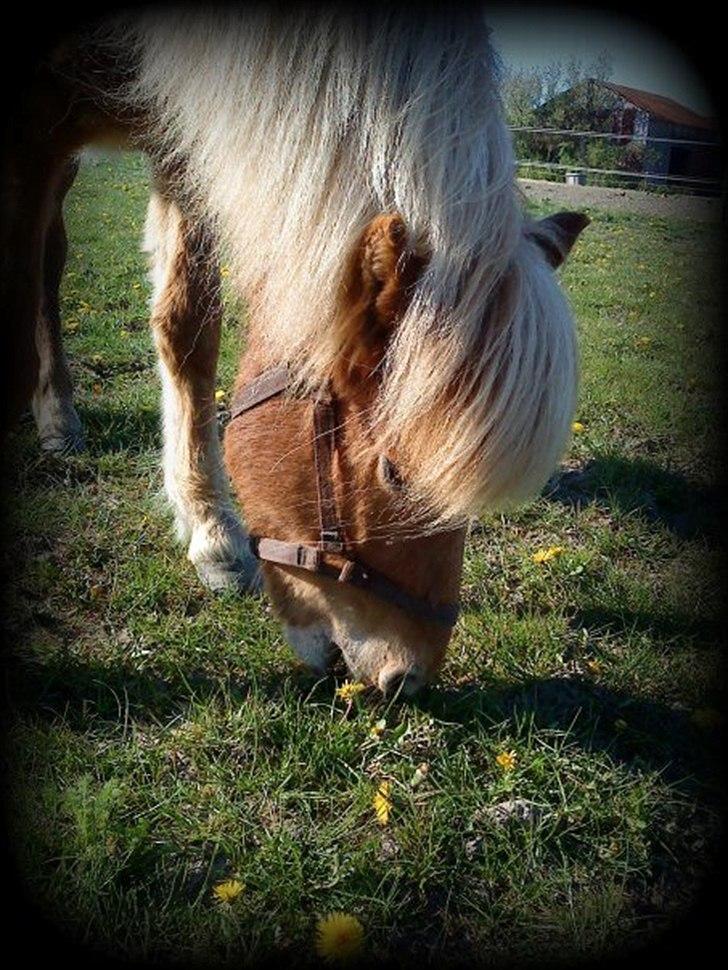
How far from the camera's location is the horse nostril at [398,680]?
2.27m

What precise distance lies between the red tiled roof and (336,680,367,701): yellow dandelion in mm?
2468

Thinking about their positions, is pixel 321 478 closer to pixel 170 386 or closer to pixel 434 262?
pixel 434 262

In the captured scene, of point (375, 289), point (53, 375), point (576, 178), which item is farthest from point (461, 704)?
point (576, 178)

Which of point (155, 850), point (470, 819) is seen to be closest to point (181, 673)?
point (155, 850)

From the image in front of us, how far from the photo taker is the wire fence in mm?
4609

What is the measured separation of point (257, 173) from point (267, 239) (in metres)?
0.17

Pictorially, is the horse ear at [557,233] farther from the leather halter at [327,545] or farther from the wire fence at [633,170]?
the wire fence at [633,170]

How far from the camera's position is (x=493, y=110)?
1.88m

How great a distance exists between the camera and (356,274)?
1.81m

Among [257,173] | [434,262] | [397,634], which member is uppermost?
[257,173]

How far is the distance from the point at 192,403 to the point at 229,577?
0.89 m

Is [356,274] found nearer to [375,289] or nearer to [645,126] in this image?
[375,289]

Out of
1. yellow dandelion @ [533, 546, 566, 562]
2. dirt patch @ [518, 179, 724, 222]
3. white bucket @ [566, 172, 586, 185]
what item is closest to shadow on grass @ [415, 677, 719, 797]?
yellow dandelion @ [533, 546, 566, 562]

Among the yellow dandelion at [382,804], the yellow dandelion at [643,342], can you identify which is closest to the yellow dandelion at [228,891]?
the yellow dandelion at [382,804]
